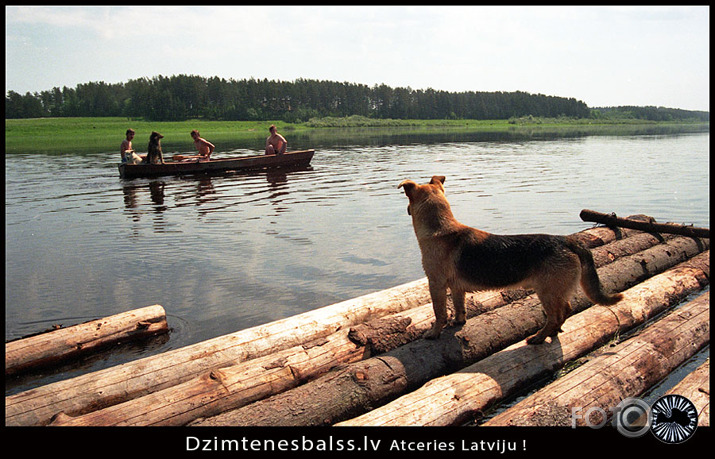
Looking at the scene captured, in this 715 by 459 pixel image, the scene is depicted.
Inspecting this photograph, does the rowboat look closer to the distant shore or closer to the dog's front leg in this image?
the dog's front leg

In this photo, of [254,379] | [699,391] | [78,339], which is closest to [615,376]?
[699,391]

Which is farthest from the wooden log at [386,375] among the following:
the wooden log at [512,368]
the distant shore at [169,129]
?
the distant shore at [169,129]

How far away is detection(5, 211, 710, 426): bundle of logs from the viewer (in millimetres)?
4496

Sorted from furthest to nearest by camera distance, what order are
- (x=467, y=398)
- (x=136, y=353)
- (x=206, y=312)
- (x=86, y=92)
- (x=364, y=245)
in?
(x=86, y=92) → (x=364, y=245) → (x=206, y=312) → (x=136, y=353) → (x=467, y=398)

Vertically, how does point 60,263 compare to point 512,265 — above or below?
below

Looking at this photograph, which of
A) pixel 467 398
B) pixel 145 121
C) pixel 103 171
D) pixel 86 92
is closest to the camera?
pixel 467 398

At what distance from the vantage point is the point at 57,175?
28594 mm

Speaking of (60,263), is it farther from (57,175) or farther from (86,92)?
(86,92)

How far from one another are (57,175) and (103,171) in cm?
251

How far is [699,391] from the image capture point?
4750mm

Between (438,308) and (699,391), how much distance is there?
2586 millimetres

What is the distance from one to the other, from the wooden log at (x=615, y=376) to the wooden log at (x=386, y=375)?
1069mm

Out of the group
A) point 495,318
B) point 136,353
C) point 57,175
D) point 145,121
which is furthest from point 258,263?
point 145,121

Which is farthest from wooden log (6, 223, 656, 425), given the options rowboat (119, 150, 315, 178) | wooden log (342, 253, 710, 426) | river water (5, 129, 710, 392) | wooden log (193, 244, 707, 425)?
rowboat (119, 150, 315, 178)
